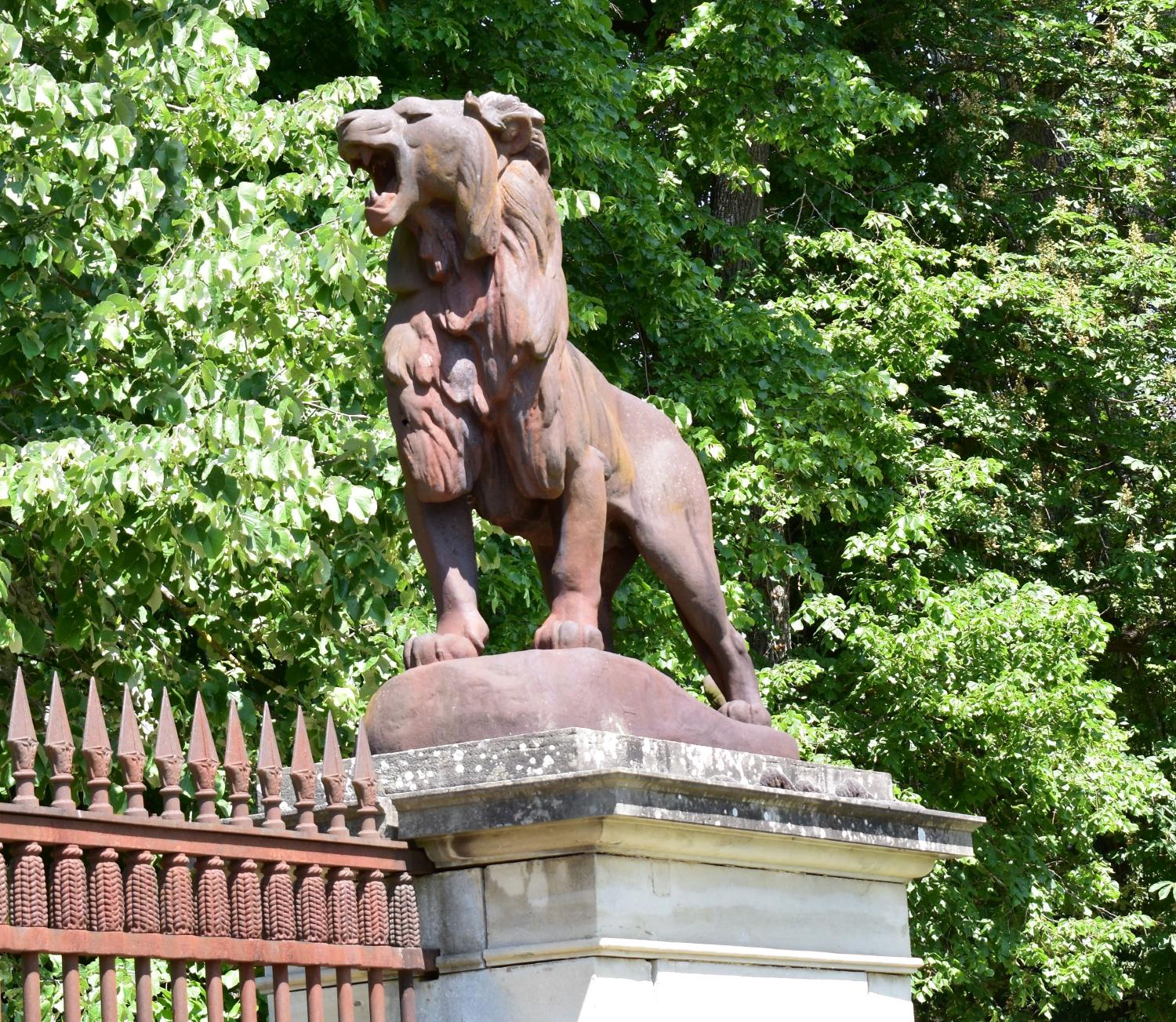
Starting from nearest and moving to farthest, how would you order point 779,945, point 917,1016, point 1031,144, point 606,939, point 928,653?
point 606,939, point 779,945, point 928,653, point 917,1016, point 1031,144

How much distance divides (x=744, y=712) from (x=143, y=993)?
221cm

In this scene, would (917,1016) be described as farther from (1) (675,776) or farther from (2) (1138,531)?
(1) (675,776)

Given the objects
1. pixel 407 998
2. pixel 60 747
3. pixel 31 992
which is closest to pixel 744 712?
pixel 407 998

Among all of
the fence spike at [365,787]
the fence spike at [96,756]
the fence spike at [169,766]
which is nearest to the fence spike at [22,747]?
the fence spike at [96,756]

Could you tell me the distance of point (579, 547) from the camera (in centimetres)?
473

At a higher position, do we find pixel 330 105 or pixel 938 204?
pixel 938 204

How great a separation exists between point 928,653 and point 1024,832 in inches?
68.8

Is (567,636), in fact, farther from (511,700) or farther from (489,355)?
(489,355)

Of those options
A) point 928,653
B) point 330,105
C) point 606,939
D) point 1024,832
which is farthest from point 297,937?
point 1024,832

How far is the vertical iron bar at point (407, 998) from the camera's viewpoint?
13.7ft

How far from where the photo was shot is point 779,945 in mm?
4719

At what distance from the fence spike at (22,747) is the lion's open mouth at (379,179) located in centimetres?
155

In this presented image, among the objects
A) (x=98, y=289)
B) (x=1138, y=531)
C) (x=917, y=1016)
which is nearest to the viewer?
(x=98, y=289)

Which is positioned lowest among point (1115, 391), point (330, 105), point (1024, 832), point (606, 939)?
point (606, 939)
